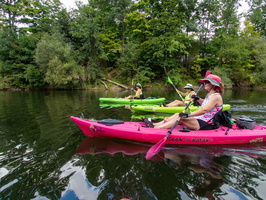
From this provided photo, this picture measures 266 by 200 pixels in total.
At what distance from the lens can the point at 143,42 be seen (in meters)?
24.5

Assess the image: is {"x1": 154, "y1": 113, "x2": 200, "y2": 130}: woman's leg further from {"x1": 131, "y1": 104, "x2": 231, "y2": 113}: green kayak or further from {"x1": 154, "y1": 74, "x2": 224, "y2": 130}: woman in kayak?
{"x1": 131, "y1": 104, "x2": 231, "y2": 113}: green kayak

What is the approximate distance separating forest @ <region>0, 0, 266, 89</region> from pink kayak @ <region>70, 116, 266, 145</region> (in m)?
18.6

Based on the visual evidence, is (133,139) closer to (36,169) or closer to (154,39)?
(36,169)

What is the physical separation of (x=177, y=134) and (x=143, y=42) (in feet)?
73.9

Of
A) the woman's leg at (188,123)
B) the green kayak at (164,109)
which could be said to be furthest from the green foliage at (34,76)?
the woman's leg at (188,123)

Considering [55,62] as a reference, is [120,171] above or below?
below

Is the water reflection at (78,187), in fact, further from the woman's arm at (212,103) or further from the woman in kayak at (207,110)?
the woman's arm at (212,103)

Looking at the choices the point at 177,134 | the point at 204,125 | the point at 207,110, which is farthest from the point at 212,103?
the point at 177,134

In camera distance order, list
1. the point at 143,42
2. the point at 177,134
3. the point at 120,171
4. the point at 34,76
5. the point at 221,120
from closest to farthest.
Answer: the point at 120,171 < the point at 177,134 < the point at 221,120 < the point at 34,76 < the point at 143,42

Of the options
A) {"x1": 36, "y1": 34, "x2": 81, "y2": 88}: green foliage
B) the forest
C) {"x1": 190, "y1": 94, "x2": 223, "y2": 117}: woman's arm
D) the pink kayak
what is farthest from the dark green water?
the forest

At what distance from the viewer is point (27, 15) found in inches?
995

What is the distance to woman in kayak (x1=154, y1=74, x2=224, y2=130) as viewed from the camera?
382 cm

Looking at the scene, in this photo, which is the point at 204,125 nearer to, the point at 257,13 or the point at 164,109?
the point at 164,109

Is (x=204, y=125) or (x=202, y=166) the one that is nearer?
(x=202, y=166)
